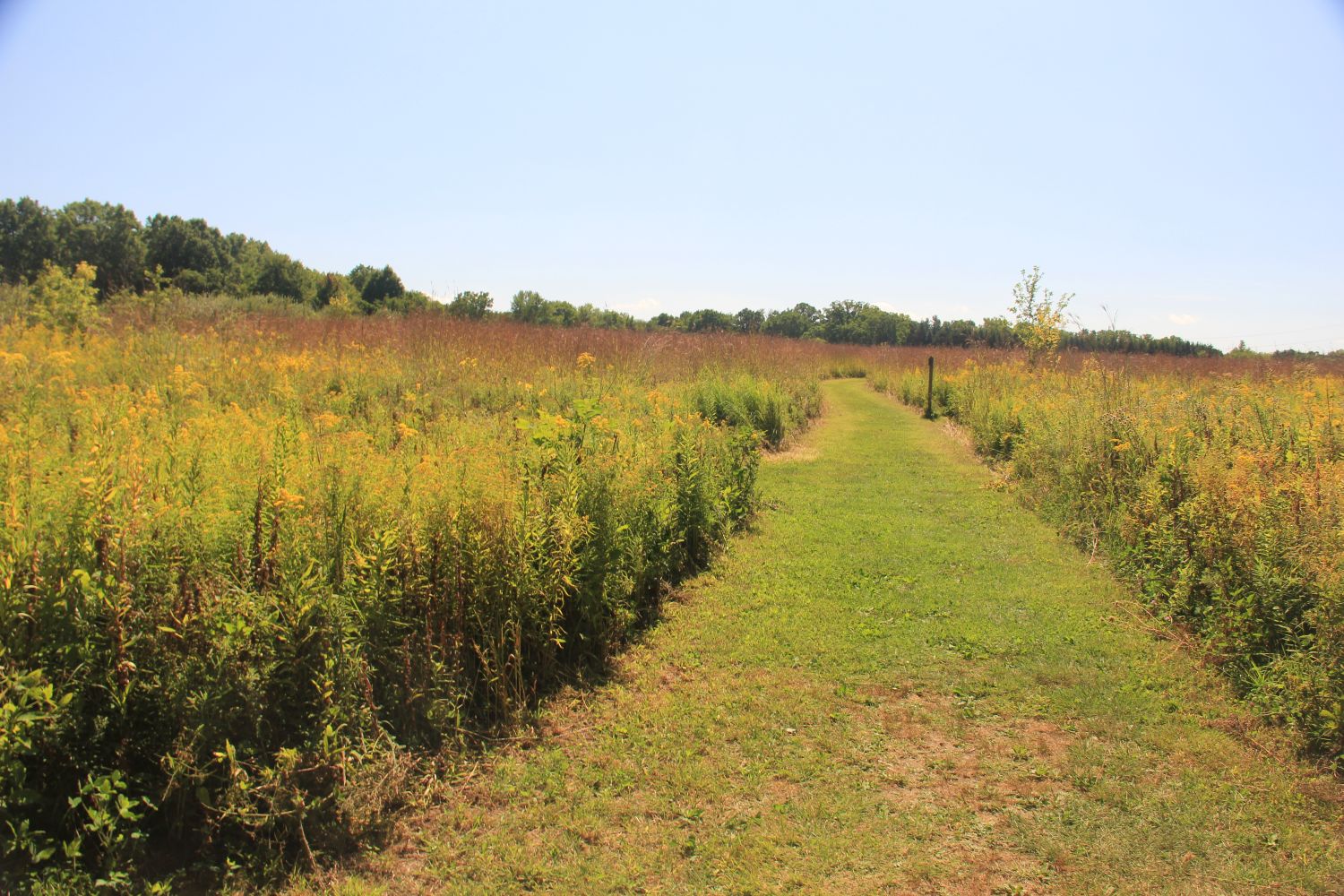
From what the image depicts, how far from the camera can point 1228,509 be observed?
4773mm

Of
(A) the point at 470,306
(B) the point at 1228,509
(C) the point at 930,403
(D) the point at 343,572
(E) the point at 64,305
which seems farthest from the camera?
(C) the point at 930,403

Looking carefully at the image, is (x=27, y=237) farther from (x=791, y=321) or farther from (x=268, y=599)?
(x=791, y=321)

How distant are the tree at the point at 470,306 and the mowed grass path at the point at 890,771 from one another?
9523 millimetres

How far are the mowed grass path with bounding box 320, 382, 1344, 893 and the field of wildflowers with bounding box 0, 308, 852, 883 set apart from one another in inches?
15.4

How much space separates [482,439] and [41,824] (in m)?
2.88

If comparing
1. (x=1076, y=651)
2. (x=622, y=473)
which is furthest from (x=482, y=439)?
(x=1076, y=651)

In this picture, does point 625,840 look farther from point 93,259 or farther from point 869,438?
point 93,259

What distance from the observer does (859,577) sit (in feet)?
20.4

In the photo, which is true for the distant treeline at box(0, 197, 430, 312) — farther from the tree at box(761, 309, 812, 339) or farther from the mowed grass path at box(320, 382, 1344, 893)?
the tree at box(761, 309, 812, 339)

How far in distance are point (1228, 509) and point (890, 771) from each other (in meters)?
3.21

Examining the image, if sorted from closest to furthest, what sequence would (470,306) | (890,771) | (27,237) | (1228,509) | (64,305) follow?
(890,771) < (1228,509) < (64,305) < (470,306) < (27,237)

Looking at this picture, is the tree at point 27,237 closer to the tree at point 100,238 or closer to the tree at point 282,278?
the tree at point 100,238

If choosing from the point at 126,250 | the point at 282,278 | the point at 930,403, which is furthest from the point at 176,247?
the point at 930,403

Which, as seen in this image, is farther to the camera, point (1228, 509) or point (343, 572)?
point (1228, 509)
